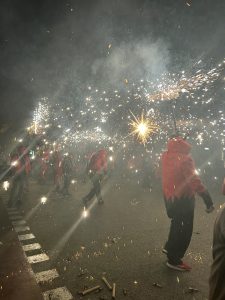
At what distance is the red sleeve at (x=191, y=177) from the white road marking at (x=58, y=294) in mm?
2483

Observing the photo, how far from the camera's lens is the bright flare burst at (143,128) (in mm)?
17578

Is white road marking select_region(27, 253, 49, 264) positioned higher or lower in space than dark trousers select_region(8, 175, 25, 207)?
lower

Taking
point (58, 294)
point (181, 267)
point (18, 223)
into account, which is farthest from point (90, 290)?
point (18, 223)

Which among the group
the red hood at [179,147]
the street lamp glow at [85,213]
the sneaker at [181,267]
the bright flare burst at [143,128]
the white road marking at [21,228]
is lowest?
the sneaker at [181,267]

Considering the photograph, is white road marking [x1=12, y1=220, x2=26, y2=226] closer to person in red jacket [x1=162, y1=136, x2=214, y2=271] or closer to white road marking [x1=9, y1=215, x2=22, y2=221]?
white road marking [x1=9, y1=215, x2=22, y2=221]

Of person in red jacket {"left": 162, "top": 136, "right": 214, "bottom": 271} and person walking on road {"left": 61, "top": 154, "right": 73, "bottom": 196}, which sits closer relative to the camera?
person in red jacket {"left": 162, "top": 136, "right": 214, "bottom": 271}

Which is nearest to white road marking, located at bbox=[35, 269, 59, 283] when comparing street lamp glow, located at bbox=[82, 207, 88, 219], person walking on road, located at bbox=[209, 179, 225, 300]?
person walking on road, located at bbox=[209, 179, 225, 300]

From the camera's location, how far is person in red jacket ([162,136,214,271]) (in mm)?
5383

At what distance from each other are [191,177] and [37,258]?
3146mm

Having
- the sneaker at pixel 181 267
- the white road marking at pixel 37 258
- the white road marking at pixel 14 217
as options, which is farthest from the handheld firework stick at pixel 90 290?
the white road marking at pixel 14 217

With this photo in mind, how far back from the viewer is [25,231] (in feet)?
25.7

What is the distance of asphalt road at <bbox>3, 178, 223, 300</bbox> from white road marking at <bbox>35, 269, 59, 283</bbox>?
10 centimetres

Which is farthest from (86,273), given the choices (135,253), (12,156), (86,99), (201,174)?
(86,99)

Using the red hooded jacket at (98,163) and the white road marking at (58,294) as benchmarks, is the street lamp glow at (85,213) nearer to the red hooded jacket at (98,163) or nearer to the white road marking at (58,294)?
the red hooded jacket at (98,163)
